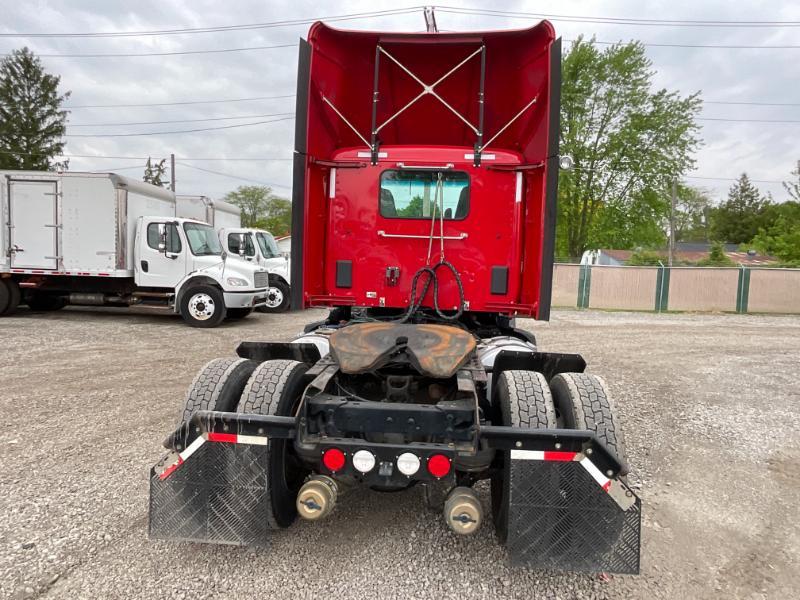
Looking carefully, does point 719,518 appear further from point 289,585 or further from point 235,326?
point 235,326

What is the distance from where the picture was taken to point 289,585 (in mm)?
2490

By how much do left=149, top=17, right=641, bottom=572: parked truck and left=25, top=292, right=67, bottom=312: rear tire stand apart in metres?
11.1

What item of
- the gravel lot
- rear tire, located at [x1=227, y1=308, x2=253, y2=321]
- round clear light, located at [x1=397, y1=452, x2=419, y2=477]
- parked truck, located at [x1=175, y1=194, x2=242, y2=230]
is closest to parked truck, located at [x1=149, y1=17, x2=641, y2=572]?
round clear light, located at [x1=397, y1=452, x2=419, y2=477]

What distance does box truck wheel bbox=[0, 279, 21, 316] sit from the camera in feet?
38.5

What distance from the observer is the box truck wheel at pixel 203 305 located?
1114 centimetres

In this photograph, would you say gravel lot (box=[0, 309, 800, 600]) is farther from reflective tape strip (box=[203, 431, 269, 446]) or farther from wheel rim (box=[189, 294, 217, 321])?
wheel rim (box=[189, 294, 217, 321])

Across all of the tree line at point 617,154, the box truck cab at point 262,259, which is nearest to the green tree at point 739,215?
the tree line at point 617,154

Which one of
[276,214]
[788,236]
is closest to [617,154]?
[788,236]

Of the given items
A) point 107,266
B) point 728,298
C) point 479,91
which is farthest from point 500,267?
point 728,298

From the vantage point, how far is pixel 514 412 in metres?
2.54

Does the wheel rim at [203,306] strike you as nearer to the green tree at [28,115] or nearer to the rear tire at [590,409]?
the rear tire at [590,409]

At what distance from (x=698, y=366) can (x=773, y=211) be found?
208 feet

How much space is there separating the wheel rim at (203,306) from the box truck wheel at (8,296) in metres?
4.32

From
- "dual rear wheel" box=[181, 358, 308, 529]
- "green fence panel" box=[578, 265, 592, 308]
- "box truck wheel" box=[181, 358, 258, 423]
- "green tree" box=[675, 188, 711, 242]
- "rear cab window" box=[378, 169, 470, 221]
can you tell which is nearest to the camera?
"dual rear wheel" box=[181, 358, 308, 529]
